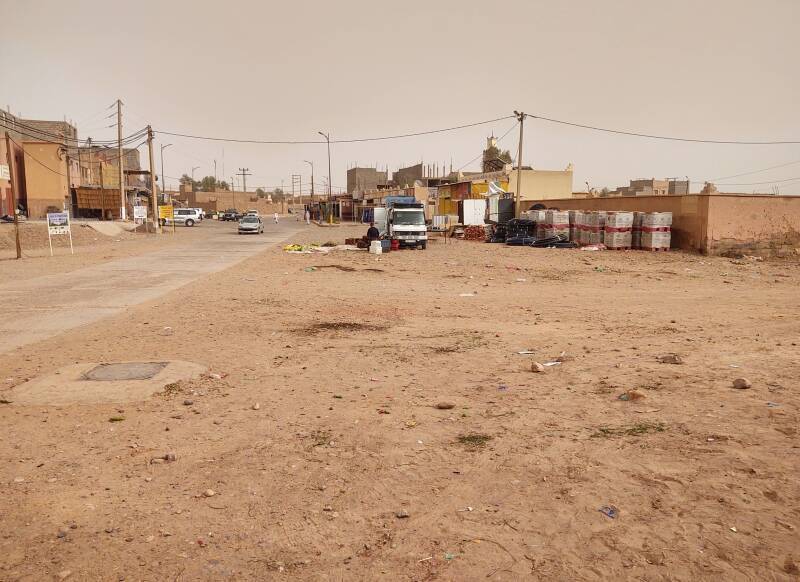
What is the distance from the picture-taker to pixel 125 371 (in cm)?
707

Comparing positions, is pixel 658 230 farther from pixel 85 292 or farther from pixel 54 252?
pixel 54 252

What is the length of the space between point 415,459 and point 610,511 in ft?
4.87

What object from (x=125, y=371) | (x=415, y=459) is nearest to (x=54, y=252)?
(x=125, y=371)

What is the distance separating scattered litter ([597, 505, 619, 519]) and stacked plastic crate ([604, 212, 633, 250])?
2563 centimetres

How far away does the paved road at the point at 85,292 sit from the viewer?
398 inches

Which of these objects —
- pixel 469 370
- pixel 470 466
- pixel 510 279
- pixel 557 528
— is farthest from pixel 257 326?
pixel 510 279

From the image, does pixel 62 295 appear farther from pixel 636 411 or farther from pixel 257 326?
pixel 636 411

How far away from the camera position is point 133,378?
6.76 metres

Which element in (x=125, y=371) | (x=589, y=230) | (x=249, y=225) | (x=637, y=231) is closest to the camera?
(x=125, y=371)

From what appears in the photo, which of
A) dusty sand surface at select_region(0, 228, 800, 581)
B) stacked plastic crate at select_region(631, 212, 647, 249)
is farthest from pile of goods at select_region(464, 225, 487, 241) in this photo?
dusty sand surface at select_region(0, 228, 800, 581)

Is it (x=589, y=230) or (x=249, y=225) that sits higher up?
(x=249, y=225)

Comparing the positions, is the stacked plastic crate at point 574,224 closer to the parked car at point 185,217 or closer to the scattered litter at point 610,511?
the scattered litter at point 610,511

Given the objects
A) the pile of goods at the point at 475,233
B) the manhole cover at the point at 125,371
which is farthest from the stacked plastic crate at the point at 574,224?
the manhole cover at the point at 125,371

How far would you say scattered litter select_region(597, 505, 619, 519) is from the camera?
12.1 feet
